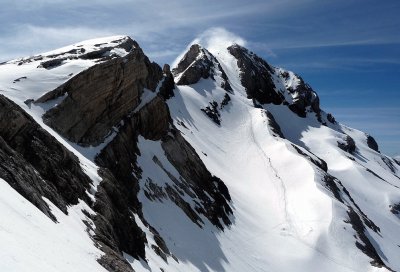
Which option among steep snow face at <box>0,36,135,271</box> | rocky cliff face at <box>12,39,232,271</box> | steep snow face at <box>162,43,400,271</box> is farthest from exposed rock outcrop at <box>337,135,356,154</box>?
steep snow face at <box>0,36,135,271</box>

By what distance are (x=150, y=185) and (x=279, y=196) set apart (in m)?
31.9

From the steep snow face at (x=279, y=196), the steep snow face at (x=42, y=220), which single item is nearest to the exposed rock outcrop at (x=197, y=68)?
the steep snow face at (x=279, y=196)

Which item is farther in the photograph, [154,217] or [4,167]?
[154,217]

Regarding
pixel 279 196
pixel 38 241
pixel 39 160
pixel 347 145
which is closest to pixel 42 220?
pixel 38 241

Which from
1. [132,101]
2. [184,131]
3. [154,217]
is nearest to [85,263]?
[154,217]

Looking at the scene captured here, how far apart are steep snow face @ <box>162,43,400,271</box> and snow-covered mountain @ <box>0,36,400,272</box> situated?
11.2 inches

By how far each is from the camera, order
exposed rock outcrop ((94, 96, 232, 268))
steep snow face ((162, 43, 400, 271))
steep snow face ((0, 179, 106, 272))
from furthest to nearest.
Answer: steep snow face ((162, 43, 400, 271)) → exposed rock outcrop ((94, 96, 232, 268)) → steep snow face ((0, 179, 106, 272))

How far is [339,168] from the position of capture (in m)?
108

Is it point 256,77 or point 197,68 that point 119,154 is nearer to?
point 197,68

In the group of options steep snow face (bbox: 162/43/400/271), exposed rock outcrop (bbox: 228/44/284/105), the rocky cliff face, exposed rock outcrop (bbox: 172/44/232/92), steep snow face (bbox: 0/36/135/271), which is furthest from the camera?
exposed rock outcrop (bbox: 228/44/284/105)

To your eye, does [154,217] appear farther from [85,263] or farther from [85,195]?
[85,263]

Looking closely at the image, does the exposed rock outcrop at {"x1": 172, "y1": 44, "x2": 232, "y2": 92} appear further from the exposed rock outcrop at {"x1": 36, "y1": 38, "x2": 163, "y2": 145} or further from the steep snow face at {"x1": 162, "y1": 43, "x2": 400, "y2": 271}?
the exposed rock outcrop at {"x1": 36, "y1": 38, "x2": 163, "y2": 145}

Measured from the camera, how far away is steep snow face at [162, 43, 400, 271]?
46656 mm

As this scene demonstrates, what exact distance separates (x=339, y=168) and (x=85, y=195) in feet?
302
